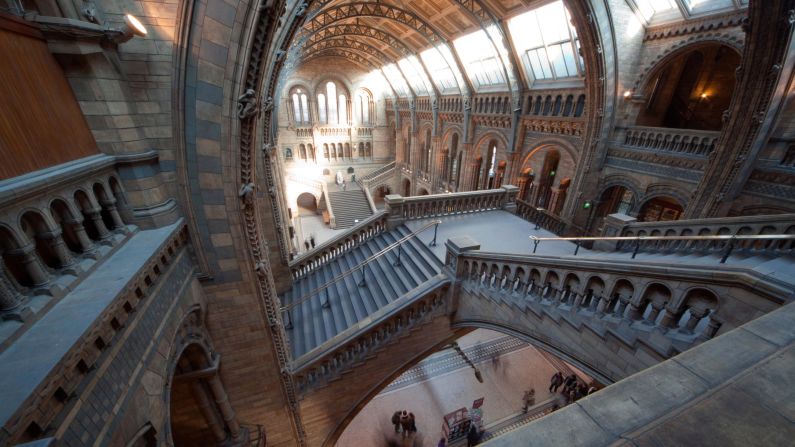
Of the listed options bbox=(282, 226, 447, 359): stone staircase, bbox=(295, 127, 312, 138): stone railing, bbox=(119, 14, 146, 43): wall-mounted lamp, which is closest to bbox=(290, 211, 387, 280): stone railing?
bbox=(282, 226, 447, 359): stone staircase

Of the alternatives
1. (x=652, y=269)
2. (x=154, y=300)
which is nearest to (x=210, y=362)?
(x=154, y=300)

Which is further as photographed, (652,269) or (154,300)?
(652,269)

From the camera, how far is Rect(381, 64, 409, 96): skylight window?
25.5 m

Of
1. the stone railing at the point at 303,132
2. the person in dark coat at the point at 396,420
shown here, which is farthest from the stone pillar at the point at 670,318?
the stone railing at the point at 303,132

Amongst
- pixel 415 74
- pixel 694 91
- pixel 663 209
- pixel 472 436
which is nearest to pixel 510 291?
pixel 472 436

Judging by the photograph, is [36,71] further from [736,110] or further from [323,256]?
[736,110]

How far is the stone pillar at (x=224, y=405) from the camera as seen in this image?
4430 mm

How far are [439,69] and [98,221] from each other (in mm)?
21021

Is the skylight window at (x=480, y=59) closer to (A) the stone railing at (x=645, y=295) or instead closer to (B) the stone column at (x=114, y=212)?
(A) the stone railing at (x=645, y=295)

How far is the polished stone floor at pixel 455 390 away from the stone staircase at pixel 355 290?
4.10 meters

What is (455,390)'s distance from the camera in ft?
33.6

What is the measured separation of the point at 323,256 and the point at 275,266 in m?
1.49

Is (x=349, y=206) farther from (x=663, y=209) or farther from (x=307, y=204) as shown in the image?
(x=663, y=209)

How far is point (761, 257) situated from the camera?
3969 mm
